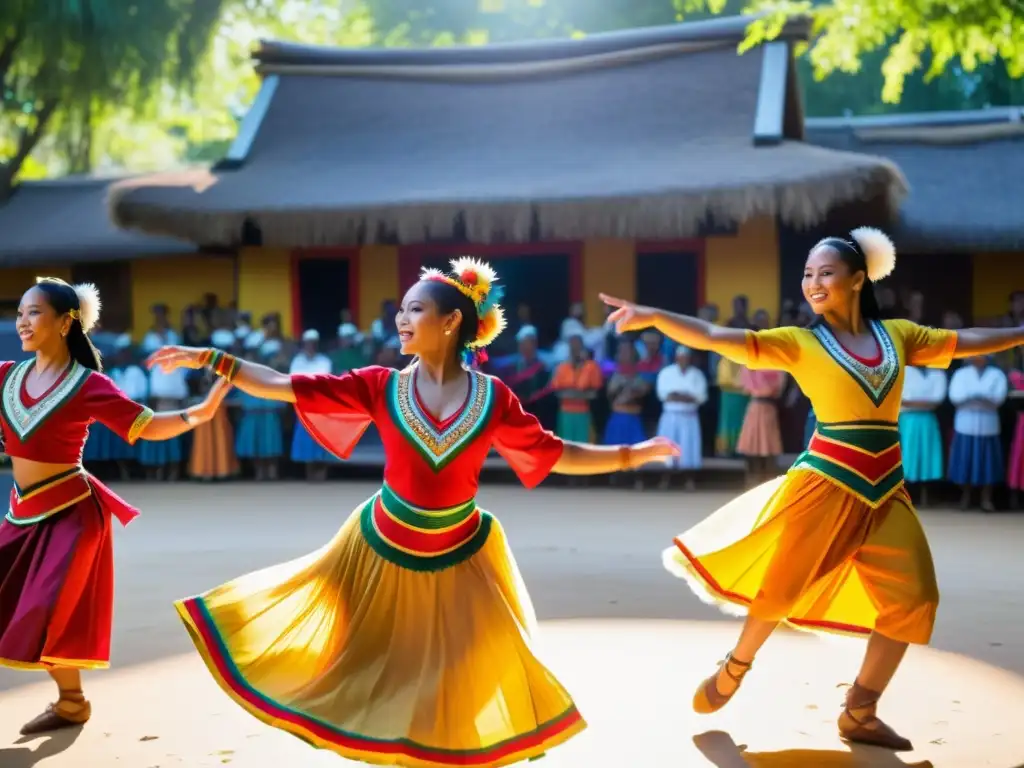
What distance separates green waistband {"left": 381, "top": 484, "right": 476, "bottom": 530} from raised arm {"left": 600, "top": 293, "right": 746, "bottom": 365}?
819 millimetres

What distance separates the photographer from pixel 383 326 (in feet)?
45.0

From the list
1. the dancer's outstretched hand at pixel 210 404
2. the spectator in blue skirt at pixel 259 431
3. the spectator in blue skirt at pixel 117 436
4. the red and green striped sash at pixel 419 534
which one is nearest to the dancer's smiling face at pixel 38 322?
the dancer's outstretched hand at pixel 210 404

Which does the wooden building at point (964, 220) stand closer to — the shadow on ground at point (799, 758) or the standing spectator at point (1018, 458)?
the standing spectator at point (1018, 458)

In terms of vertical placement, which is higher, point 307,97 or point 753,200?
point 307,97

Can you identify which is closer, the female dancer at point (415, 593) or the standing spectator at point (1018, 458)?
the female dancer at point (415, 593)

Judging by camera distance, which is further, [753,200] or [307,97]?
[307,97]

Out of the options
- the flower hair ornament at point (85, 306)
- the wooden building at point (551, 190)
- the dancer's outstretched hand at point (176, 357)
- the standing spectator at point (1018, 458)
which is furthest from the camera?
the wooden building at point (551, 190)

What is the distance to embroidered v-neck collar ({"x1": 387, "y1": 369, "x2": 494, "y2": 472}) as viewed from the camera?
3.84 metres

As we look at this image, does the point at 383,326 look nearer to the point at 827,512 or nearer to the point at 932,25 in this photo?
the point at 932,25

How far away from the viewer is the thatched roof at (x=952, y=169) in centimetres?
1398

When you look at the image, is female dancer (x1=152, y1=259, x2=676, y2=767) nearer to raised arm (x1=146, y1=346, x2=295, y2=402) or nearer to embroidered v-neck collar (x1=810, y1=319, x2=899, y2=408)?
raised arm (x1=146, y1=346, x2=295, y2=402)

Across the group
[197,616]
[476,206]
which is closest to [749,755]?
[197,616]

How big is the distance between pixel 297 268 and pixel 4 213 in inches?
260

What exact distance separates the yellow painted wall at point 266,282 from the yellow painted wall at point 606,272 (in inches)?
136
